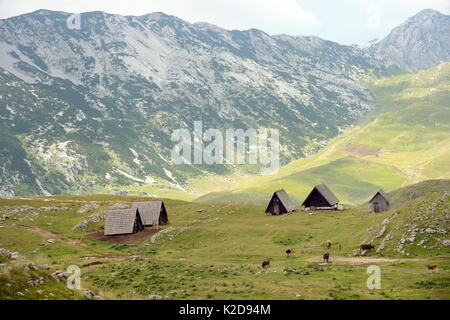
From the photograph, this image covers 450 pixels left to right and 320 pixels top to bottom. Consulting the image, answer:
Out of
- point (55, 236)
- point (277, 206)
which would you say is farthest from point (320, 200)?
point (55, 236)

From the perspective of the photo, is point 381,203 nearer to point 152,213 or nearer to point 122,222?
point 152,213

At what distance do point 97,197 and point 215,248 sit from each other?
9647cm

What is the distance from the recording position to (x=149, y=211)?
98.8 m

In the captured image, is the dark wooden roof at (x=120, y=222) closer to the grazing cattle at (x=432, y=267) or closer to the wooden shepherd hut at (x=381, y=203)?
the wooden shepherd hut at (x=381, y=203)

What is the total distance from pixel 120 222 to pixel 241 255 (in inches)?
1426

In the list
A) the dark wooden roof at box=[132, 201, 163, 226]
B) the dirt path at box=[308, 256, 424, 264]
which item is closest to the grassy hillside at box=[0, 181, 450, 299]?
the dirt path at box=[308, 256, 424, 264]

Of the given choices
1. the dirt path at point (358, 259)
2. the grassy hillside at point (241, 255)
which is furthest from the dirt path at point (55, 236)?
the dirt path at point (358, 259)

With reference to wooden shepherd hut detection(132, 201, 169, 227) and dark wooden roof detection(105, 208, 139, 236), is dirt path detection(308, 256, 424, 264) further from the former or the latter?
wooden shepherd hut detection(132, 201, 169, 227)

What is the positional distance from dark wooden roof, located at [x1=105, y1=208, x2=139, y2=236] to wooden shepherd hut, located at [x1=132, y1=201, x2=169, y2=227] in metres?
7.95

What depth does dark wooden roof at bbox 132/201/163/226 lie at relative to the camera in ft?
317

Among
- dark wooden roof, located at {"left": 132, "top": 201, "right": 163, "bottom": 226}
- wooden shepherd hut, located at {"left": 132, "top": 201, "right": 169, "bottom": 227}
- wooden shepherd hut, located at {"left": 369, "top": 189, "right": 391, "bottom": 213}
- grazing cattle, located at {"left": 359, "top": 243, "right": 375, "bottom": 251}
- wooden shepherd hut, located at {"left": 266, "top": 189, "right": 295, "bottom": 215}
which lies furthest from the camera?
wooden shepherd hut, located at {"left": 266, "top": 189, "right": 295, "bottom": 215}

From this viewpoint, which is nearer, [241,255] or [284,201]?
[241,255]
